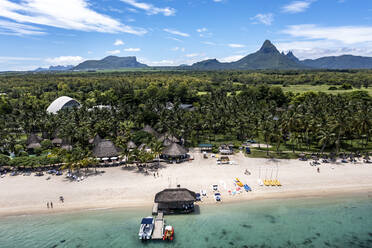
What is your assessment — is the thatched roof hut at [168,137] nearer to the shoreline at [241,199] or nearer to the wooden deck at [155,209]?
the shoreline at [241,199]

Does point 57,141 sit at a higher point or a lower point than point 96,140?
lower

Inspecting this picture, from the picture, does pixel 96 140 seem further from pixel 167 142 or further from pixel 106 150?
pixel 167 142

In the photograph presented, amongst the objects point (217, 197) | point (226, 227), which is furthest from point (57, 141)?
point (226, 227)

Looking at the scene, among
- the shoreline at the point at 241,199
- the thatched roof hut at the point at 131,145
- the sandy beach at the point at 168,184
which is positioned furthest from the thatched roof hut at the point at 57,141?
the shoreline at the point at 241,199

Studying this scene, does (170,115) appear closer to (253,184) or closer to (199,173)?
(199,173)

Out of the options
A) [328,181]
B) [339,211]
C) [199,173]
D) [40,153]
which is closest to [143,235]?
[199,173]

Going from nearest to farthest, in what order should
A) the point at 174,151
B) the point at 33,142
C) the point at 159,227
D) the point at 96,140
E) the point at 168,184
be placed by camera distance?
the point at 159,227
the point at 168,184
the point at 174,151
the point at 96,140
the point at 33,142
